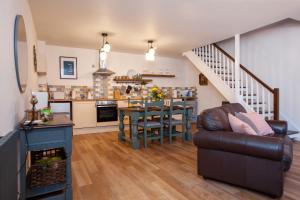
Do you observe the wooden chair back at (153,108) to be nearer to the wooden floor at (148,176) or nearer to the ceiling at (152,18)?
the wooden floor at (148,176)

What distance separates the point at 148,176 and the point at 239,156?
1115 millimetres

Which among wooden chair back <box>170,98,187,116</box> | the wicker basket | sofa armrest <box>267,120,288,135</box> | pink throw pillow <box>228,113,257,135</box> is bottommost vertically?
the wicker basket

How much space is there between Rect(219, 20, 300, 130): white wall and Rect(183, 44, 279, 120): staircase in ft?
1.08

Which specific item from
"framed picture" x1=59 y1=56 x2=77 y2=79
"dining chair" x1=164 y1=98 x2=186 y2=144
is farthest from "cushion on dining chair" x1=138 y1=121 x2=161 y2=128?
"framed picture" x1=59 y1=56 x2=77 y2=79

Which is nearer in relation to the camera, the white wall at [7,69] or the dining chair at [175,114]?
the white wall at [7,69]

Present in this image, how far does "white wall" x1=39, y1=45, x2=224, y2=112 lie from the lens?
5.07m

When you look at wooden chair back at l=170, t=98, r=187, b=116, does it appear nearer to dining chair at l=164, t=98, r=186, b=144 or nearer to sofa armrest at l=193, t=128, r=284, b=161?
dining chair at l=164, t=98, r=186, b=144

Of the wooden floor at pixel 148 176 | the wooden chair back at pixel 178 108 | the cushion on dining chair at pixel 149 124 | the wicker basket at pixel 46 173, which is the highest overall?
the wooden chair back at pixel 178 108

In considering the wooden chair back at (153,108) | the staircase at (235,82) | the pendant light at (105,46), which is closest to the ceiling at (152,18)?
the pendant light at (105,46)

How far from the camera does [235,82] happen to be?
4.22m

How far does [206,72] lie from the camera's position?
495 cm

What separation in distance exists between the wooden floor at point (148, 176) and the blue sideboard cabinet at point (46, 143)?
244 millimetres

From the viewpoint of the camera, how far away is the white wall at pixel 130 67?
5066 mm

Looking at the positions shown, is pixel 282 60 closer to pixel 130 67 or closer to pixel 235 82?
pixel 235 82
